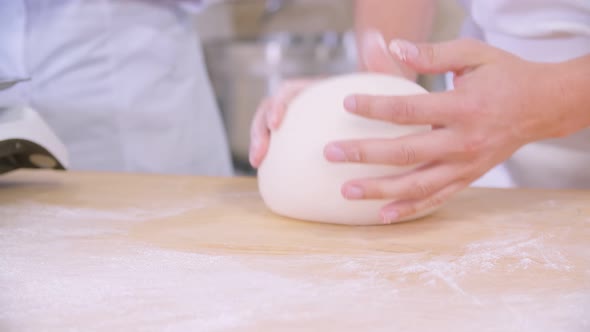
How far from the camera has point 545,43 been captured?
102 centimetres

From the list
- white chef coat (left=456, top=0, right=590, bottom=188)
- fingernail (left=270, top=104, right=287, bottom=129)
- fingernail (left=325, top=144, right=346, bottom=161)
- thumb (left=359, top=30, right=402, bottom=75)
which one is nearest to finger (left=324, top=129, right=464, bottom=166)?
fingernail (left=325, top=144, right=346, bottom=161)

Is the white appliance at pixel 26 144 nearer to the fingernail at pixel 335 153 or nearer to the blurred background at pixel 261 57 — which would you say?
the fingernail at pixel 335 153

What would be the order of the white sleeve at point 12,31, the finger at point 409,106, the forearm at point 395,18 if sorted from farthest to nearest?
the white sleeve at point 12,31 < the forearm at point 395,18 < the finger at point 409,106

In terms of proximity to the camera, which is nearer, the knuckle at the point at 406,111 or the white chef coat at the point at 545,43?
the knuckle at the point at 406,111

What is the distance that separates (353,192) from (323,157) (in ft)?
0.22

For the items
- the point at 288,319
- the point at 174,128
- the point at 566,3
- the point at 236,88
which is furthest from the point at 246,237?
the point at 236,88

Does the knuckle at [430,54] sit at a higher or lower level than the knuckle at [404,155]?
higher

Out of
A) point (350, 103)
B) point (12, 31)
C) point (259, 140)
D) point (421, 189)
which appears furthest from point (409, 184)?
point (12, 31)

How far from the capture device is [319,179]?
773 mm

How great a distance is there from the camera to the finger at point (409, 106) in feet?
2.37

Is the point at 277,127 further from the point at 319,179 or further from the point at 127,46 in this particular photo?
the point at 127,46

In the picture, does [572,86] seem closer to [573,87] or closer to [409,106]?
[573,87]

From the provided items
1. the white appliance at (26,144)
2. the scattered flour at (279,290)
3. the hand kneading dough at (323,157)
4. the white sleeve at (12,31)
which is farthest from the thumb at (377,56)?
the white sleeve at (12,31)

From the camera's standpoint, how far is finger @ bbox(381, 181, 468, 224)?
2.45ft
